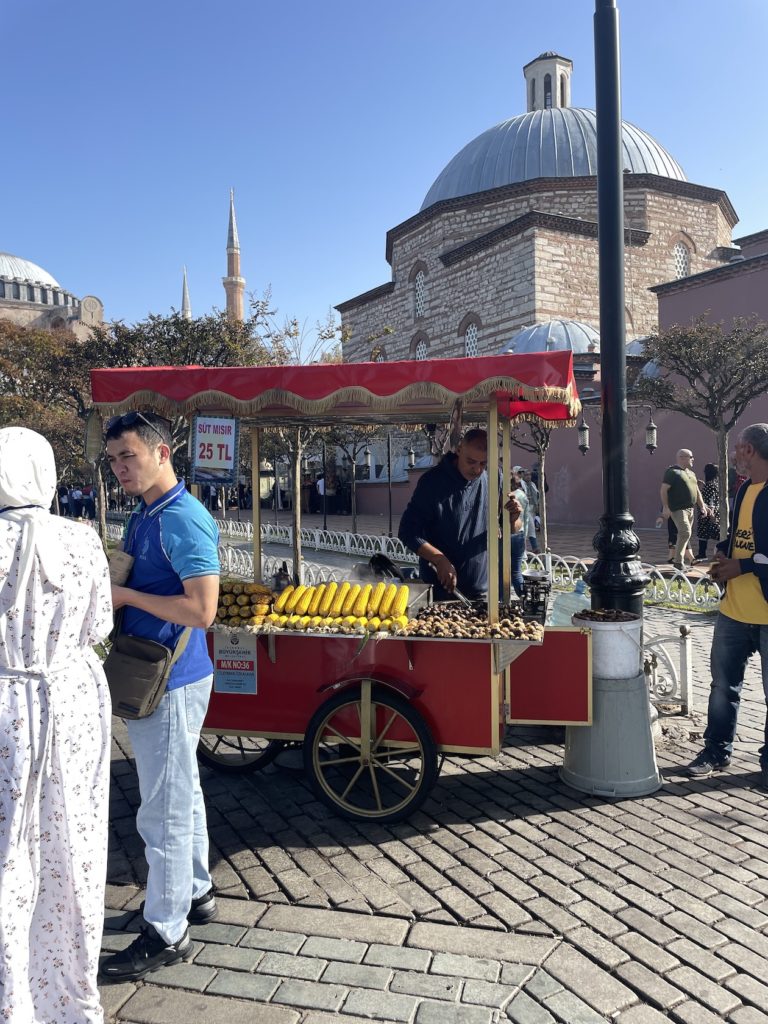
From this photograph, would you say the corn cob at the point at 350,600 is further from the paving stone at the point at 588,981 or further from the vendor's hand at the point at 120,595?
the paving stone at the point at 588,981

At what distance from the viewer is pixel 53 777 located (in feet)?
7.36

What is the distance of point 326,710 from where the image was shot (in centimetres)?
409

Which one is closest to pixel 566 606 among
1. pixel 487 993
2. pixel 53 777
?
pixel 487 993

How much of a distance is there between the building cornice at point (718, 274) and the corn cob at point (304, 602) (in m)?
21.3

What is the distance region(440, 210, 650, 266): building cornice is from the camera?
96.0ft

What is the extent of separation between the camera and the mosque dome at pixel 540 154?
34.2 metres

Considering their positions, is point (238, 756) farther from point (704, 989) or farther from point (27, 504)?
point (27, 504)

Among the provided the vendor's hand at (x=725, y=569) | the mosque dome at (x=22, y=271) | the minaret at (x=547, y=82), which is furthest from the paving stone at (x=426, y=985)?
the mosque dome at (x=22, y=271)

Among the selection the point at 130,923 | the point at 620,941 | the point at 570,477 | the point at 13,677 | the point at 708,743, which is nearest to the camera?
the point at 13,677

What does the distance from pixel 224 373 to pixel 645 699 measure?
3.07 m

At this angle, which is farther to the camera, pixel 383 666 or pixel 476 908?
pixel 383 666

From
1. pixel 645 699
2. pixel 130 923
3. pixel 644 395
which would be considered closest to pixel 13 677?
pixel 130 923

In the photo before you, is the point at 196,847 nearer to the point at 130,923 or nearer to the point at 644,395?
the point at 130,923

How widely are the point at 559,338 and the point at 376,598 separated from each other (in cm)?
2378
